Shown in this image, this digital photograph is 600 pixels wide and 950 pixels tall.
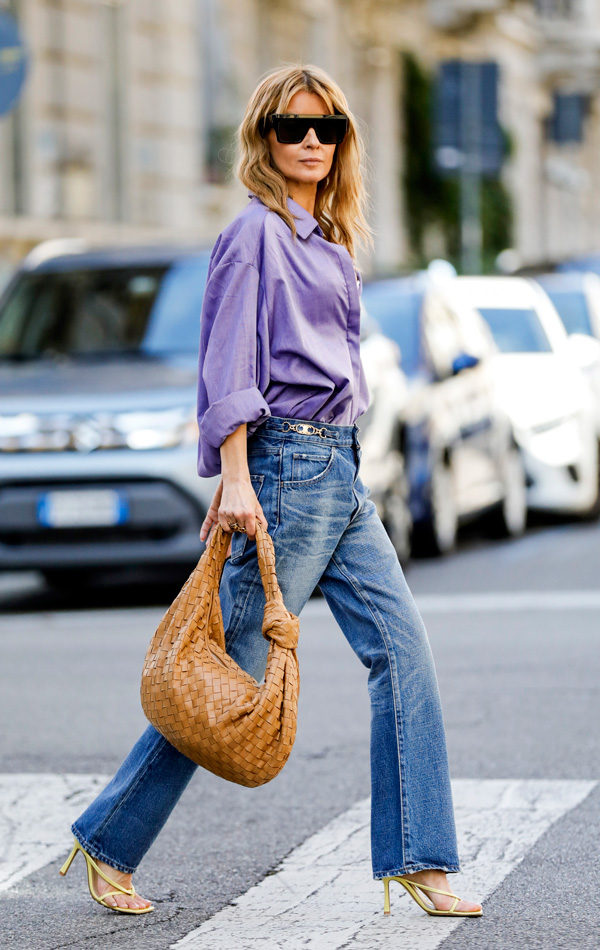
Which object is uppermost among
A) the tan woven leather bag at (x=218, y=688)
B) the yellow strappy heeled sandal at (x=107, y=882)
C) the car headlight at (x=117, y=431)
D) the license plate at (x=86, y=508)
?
the tan woven leather bag at (x=218, y=688)

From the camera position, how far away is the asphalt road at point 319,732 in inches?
160

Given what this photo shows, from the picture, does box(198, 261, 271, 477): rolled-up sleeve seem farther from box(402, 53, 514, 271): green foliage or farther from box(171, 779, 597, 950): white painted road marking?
box(402, 53, 514, 271): green foliage

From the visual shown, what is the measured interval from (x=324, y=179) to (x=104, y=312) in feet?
20.8

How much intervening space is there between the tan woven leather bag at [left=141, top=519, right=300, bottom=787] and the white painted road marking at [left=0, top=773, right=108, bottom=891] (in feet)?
2.99

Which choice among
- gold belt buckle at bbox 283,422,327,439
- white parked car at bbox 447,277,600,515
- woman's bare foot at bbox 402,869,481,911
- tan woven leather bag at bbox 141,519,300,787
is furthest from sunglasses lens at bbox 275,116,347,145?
white parked car at bbox 447,277,600,515

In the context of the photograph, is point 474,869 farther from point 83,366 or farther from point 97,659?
point 83,366

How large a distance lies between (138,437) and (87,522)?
0.48m

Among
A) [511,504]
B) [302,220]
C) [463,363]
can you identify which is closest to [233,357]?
[302,220]

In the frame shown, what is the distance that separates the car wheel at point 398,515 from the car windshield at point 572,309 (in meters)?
5.18

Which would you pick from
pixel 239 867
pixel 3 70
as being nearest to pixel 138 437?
pixel 3 70

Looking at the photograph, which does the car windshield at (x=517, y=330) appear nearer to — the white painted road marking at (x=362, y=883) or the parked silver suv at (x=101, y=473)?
the parked silver suv at (x=101, y=473)

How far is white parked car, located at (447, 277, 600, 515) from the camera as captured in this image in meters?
12.8

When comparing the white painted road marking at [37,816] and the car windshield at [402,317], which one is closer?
the white painted road marking at [37,816]

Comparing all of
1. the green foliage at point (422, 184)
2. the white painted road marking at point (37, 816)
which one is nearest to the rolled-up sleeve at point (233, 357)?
the white painted road marking at point (37, 816)
